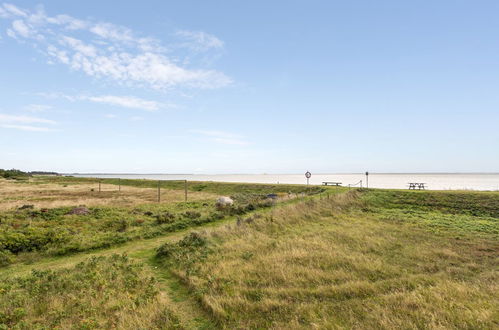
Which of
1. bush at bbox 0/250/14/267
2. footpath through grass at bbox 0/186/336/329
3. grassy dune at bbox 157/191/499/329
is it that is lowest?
bush at bbox 0/250/14/267

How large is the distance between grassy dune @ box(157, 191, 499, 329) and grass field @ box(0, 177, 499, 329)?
5 cm

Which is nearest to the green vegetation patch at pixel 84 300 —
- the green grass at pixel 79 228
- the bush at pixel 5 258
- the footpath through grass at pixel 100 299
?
the footpath through grass at pixel 100 299

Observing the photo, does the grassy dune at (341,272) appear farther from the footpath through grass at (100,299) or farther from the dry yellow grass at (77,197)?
the dry yellow grass at (77,197)

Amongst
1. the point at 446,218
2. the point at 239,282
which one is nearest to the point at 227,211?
the point at 239,282

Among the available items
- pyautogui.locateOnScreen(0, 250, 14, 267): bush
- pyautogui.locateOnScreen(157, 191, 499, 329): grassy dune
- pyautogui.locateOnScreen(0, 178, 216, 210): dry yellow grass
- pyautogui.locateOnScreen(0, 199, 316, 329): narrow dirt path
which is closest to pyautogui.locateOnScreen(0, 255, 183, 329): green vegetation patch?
pyautogui.locateOnScreen(0, 199, 316, 329): narrow dirt path

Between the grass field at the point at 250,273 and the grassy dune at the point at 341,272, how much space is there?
0.05m

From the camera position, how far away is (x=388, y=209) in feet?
104

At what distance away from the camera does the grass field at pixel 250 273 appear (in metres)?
7.98

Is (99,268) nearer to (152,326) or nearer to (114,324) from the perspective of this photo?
(114,324)

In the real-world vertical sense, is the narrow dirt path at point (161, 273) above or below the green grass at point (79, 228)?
below

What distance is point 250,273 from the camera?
11477mm

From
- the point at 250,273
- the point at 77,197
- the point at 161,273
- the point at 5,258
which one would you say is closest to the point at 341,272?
the point at 250,273

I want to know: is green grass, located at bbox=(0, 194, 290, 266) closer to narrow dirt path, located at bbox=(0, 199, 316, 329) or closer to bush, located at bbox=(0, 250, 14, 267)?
bush, located at bbox=(0, 250, 14, 267)

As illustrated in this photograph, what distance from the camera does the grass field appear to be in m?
7.98
